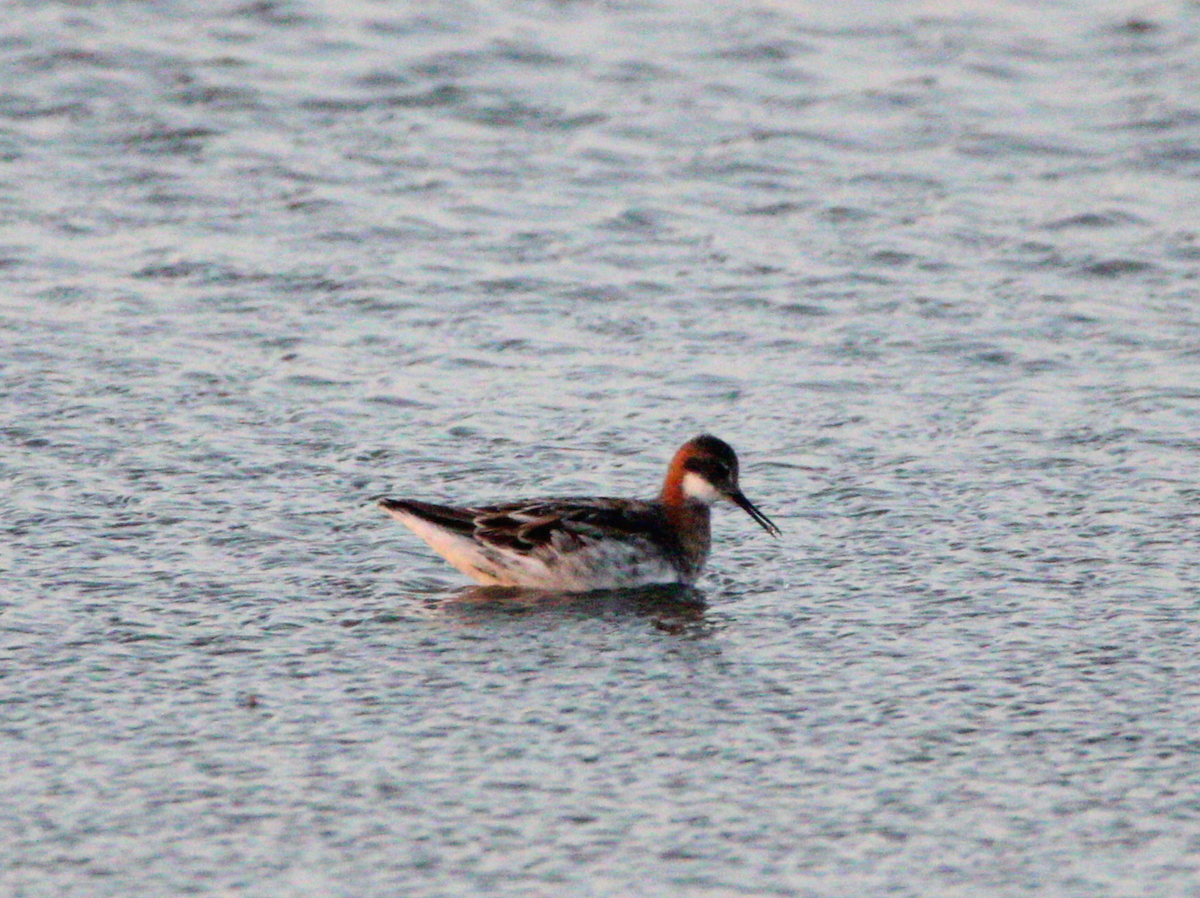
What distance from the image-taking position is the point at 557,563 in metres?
12.1

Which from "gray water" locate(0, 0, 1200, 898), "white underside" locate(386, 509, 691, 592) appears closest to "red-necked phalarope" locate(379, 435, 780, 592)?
"white underside" locate(386, 509, 691, 592)

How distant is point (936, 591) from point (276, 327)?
20.3 feet

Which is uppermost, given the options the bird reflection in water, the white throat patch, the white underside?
the white throat patch

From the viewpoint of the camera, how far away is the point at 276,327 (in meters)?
16.0

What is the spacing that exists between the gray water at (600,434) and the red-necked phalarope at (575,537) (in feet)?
0.82

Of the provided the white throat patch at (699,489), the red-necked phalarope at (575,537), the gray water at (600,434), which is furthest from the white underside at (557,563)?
the white throat patch at (699,489)

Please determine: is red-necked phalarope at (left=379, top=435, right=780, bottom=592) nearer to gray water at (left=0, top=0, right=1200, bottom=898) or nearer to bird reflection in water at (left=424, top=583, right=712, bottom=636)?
bird reflection in water at (left=424, top=583, right=712, bottom=636)

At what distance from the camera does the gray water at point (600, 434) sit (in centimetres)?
894

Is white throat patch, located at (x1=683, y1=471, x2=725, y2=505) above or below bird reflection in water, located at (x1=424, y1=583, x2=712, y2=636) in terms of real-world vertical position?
above

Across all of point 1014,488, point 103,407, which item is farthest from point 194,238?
point 1014,488

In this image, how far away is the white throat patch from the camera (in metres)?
12.7

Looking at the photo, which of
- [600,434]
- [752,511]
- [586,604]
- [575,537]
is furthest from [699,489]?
[600,434]

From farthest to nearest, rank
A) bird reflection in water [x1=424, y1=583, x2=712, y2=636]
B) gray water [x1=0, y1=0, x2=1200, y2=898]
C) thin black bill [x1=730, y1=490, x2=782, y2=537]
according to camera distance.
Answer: thin black bill [x1=730, y1=490, x2=782, y2=537], bird reflection in water [x1=424, y1=583, x2=712, y2=636], gray water [x1=0, y1=0, x2=1200, y2=898]

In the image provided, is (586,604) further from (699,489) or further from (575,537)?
(699,489)
